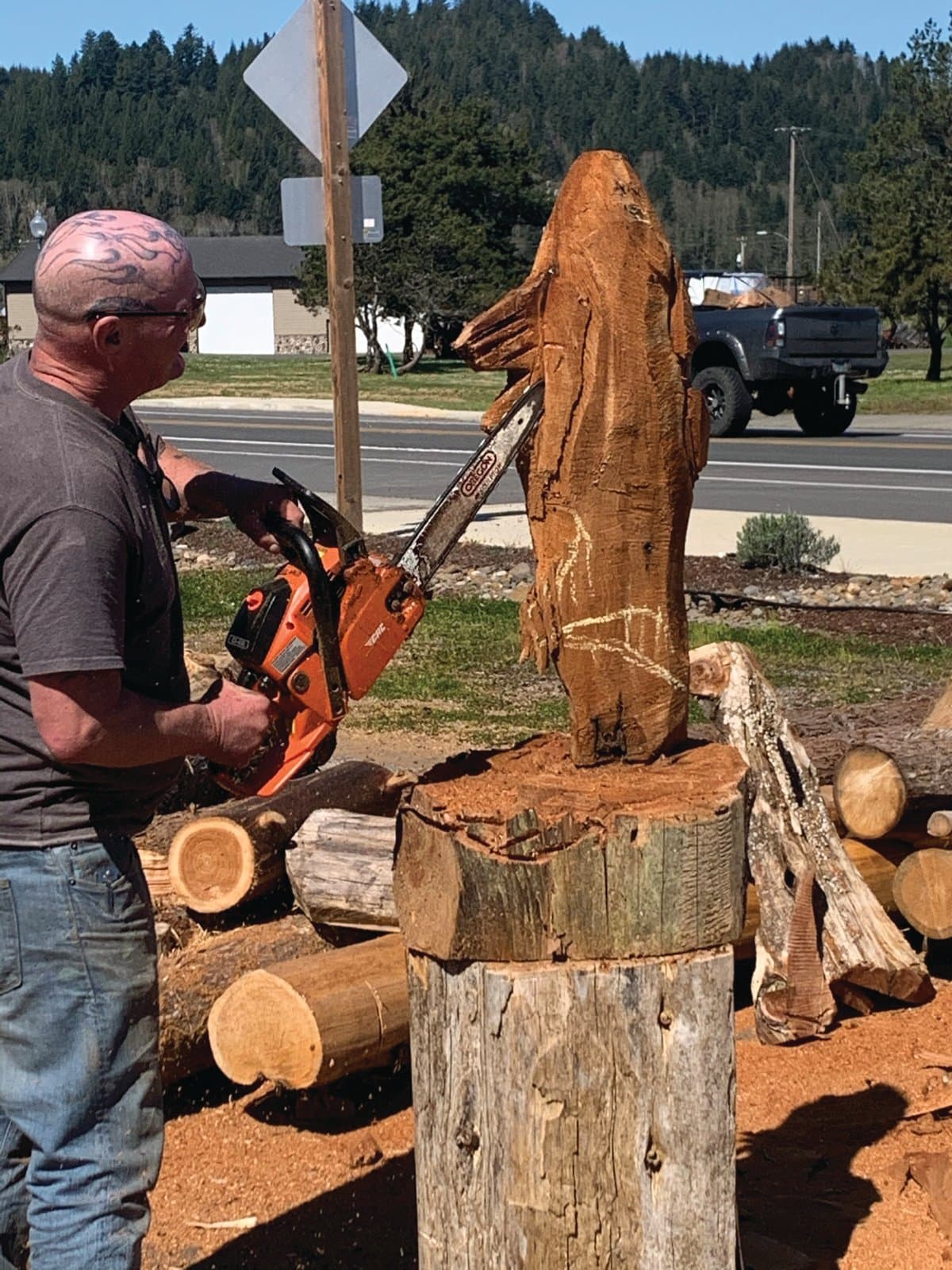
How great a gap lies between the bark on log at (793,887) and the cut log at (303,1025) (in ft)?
3.20

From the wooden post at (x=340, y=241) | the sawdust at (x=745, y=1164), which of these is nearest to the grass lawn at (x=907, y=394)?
the wooden post at (x=340, y=241)

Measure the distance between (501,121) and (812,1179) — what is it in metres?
143

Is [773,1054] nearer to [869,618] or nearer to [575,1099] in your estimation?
[575,1099]

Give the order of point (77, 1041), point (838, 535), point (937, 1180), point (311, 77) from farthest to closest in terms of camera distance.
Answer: point (838, 535)
point (311, 77)
point (937, 1180)
point (77, 1041)

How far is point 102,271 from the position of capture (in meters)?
2.38

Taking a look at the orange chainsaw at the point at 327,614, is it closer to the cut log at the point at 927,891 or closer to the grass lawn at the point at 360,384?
the cut log at the point at 927,891

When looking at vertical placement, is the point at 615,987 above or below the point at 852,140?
below

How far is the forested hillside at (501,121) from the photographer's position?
419ft

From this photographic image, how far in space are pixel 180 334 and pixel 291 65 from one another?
5.95 meters

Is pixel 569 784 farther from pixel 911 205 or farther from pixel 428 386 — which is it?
pixel 428 386

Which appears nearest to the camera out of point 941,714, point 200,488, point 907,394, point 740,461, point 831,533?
point 200,488

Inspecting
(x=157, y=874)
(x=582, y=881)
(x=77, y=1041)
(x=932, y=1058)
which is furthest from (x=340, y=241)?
→ (x=77, y=1041)

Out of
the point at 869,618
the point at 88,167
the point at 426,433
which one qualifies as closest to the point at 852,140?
the point at 88,167

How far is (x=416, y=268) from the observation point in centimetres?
4256
